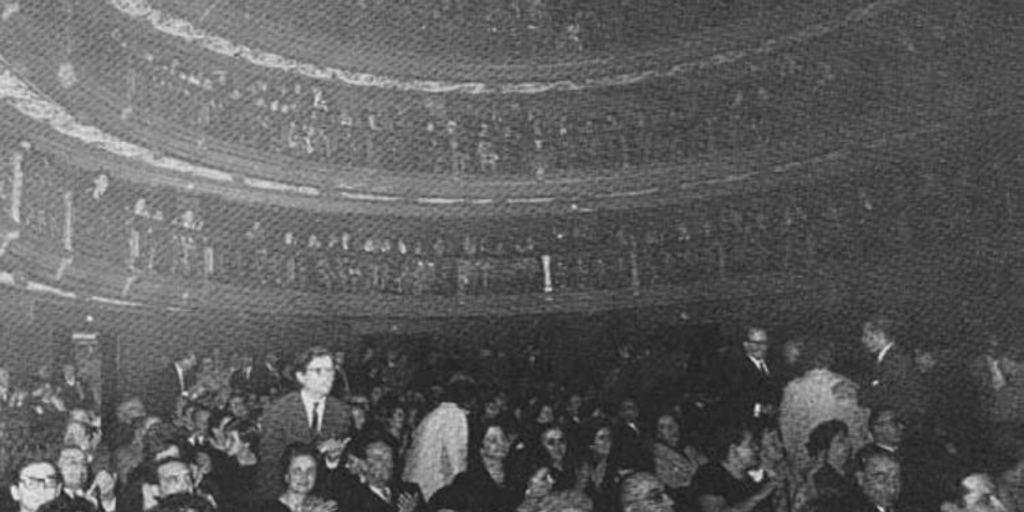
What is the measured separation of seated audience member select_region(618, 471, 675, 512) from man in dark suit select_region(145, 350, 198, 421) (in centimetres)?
829

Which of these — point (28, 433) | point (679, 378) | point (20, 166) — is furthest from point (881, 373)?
point (20, 166)

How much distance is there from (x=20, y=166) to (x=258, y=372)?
422 centimetres

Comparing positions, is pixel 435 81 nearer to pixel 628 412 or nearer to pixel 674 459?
pixel 628 412

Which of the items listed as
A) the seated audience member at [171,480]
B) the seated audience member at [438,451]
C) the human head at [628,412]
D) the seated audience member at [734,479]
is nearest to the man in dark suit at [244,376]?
the seated audience member at [438,451]

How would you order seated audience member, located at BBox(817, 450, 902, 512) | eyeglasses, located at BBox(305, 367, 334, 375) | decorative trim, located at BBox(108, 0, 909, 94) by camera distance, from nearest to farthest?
seated audience member, located at BBox(817, 450, 902, 512), eyeglasses, located at BBox(305, 367, 334, 375), decorative trim, located at BBox(108, 0, 909, 94)

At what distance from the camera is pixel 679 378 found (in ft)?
36.6

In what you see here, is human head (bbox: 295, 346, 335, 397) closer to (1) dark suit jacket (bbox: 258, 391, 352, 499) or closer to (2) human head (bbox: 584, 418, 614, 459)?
(1) dark suit jacket (bbox: 258, 391, 352, 499)

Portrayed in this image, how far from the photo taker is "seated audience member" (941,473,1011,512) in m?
5.67

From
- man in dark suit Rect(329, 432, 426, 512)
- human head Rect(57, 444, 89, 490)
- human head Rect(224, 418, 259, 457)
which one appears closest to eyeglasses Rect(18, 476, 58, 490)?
human head Rect(57, 444, 89, 490)

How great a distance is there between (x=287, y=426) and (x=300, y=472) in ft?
Result: 6.21

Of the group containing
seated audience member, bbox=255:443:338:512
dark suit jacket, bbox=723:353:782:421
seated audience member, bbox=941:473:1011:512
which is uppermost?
dark suit jacket, bbox=723:353:782:421

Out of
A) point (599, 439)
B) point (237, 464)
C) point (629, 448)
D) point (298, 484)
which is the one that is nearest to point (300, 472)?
point (298, 484)

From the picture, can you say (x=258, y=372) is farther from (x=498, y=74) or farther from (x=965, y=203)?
(x=965, y=203)

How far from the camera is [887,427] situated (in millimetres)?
6426
